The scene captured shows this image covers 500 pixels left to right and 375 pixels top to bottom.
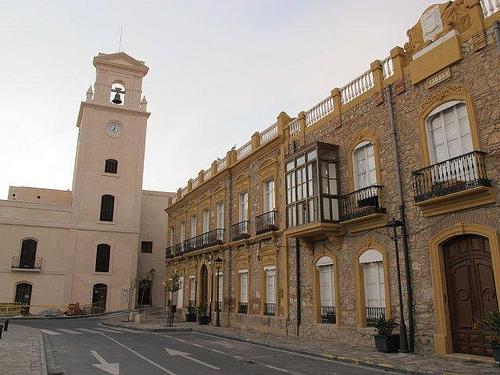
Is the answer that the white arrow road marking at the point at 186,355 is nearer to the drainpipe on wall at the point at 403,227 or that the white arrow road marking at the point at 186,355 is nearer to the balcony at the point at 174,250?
the drainpipe on wall at the point at 403,227

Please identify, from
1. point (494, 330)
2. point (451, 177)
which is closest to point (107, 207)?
point (451, 177)

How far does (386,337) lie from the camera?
11.4 m

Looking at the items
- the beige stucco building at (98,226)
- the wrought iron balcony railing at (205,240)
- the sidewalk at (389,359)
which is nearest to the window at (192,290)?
the wrought iron balcony railing at (205,240)

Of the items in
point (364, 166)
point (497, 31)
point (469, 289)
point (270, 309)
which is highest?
point (497, 31)

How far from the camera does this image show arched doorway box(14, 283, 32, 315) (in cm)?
3089

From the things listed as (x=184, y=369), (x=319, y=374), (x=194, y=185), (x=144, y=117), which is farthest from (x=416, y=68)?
(x=144, y=117)

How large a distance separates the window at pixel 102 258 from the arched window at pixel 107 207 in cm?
219

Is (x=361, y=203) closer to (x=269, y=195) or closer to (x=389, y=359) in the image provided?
(x=389, y=359)

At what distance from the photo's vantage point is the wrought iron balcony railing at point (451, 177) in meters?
10.3

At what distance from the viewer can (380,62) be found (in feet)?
45.9

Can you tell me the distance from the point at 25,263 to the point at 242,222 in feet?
64.5

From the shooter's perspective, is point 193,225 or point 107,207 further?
point 107,207

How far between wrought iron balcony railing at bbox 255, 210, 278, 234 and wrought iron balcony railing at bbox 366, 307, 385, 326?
5.97 metres

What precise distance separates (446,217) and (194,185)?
790 inches
